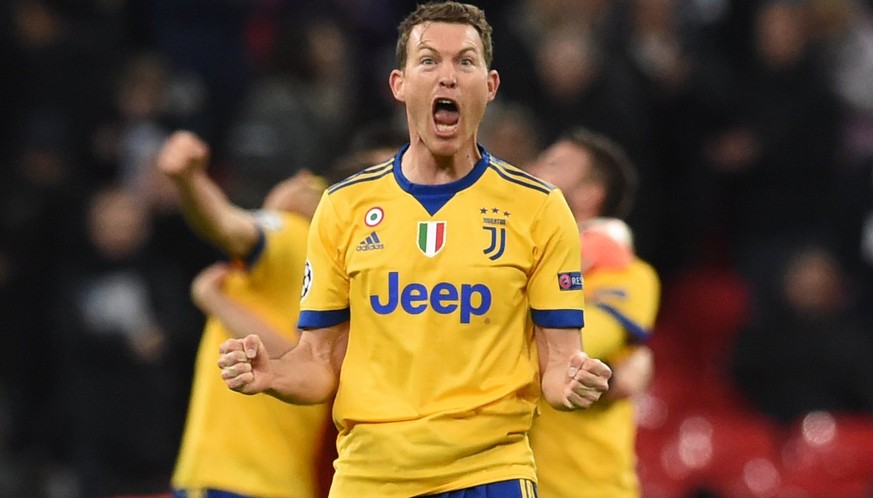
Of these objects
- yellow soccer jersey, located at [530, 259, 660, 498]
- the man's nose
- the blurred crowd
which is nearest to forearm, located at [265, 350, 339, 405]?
the man's nose

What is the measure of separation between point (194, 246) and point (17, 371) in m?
1.54

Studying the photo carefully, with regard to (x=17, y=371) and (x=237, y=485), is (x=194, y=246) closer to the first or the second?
(x=17, y=371)

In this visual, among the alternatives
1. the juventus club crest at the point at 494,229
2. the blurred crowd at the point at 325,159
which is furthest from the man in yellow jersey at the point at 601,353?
the blurred crowd at the point at 325,159

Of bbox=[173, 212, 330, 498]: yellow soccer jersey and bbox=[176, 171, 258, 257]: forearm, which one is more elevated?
bbox=[176, 171, 258, 257]: forearm

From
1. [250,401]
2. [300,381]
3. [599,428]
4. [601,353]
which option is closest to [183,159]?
[250,401]

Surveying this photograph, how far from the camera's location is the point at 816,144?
33.6 ft

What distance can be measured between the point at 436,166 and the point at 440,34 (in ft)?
1.17

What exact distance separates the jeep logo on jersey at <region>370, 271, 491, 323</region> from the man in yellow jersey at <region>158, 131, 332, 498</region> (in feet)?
5.19

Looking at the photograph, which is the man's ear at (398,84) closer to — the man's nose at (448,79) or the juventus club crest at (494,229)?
the man's nose at (448,79)

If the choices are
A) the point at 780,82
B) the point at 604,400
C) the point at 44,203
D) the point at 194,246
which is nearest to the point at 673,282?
the point at 780,82

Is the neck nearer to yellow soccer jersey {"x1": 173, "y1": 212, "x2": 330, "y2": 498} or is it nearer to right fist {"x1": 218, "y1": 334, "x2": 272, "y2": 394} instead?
right fist {"x1": 218, "y1": 334, "x2": 272, "y2": 394}

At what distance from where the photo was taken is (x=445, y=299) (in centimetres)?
430

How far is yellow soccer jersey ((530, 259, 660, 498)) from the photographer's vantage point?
563 centimetres

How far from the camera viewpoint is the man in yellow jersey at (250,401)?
587 cm
